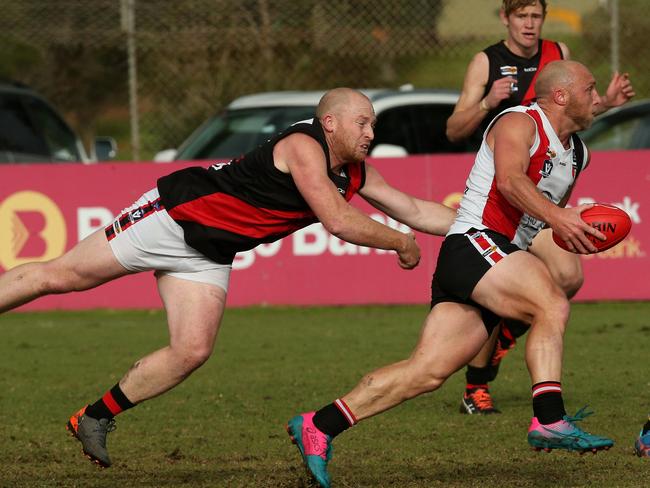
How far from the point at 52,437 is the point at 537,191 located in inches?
132

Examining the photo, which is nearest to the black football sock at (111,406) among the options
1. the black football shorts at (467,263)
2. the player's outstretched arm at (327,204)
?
the player's outstretched arm at (327,204)

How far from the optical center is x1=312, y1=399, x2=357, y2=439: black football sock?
6609mm

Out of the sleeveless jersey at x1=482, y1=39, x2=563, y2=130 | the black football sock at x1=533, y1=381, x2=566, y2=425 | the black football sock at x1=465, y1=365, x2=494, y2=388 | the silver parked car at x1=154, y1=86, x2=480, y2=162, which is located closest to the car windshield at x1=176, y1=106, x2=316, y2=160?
the silver parked car at x1=154, y1=86, x2=480, y2=162

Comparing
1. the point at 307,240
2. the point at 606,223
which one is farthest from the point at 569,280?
the point at 307,240

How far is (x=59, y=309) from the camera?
1446 cm

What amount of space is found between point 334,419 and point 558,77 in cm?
195

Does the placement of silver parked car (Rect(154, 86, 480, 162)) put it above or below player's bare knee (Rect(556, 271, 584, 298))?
below

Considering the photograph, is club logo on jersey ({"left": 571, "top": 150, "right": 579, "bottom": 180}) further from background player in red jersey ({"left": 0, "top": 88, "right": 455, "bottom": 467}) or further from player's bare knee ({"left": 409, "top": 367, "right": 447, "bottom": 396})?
player's bare knee ({"left": 409, "top": 367, "right": 447, "bottom": 396})

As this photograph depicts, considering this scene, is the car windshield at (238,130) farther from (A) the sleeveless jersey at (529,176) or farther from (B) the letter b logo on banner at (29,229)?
(A) the sleeveless jersey at (529,176)

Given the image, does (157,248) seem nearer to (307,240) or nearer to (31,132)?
(307,240)

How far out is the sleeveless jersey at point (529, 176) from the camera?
681 cm

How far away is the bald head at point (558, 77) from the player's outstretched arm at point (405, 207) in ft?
2.80

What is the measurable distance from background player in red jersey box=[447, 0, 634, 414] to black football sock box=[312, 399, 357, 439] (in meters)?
2.05

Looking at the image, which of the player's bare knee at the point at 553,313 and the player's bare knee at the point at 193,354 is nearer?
the player's bare knee at the point at 553,313
